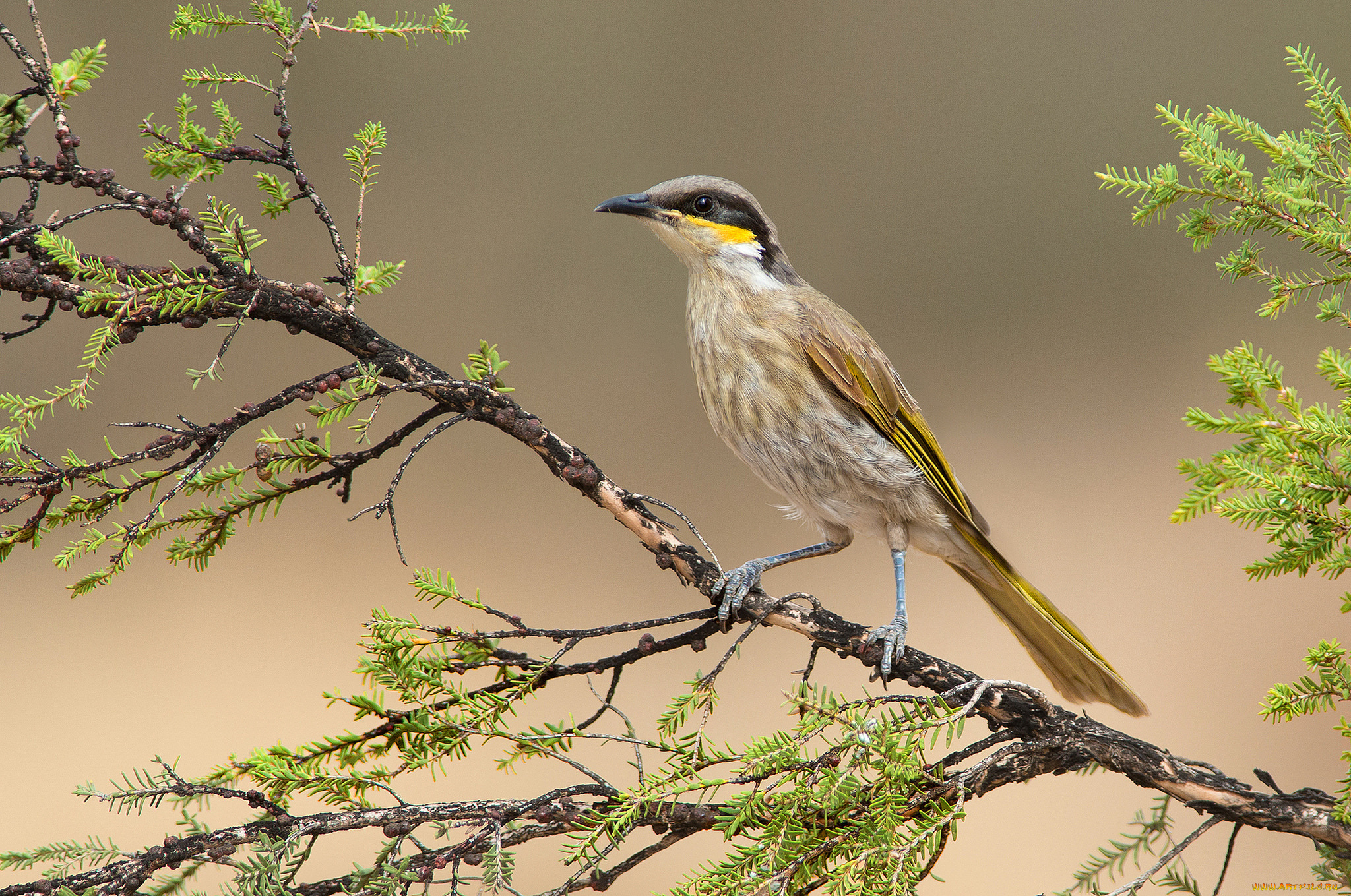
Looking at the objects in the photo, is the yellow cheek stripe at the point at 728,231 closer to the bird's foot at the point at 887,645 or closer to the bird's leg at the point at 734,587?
the bird's leg at the point at 734,587

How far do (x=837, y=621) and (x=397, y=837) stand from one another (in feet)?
Answer: 1.71

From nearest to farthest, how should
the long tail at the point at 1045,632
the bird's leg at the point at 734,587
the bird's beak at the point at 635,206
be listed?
the bird's leg at the point at 734,587 < the long tail at the point at 1045,632 < the bird's beak at the point at 635,206

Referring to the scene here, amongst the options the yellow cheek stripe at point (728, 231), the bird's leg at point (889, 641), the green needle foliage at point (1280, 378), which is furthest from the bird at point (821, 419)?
the green needle foliage at point (1280, 378)

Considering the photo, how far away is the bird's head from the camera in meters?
1.40

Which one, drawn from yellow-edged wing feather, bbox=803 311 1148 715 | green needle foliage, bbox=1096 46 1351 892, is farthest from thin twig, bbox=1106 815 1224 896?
yellow-edged wing feather, bbox=803 311 1148 715

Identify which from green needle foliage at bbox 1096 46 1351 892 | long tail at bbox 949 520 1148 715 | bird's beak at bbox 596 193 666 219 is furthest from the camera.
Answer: bird's beak at bbox 596 193 666 219

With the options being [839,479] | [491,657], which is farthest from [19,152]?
[839,479]

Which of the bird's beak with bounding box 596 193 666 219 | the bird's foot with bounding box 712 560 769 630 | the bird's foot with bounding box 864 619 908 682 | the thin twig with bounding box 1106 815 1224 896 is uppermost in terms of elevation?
the bird's beak with bounding box 596 193 666 219

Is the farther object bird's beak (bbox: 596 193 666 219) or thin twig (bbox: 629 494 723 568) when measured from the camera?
bird's beak (bbox: 596 193 666 219)

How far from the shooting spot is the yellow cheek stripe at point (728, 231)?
141 centimetres

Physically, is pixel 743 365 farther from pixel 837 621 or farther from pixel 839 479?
pixel 837 621

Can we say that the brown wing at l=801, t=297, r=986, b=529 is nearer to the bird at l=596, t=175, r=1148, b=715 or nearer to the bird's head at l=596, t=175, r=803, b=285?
the bird at l=596, t=175, r=1148, b=715

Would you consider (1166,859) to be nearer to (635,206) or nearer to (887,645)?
(887,645)

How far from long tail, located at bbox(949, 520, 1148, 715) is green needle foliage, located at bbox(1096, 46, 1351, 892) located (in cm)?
33
